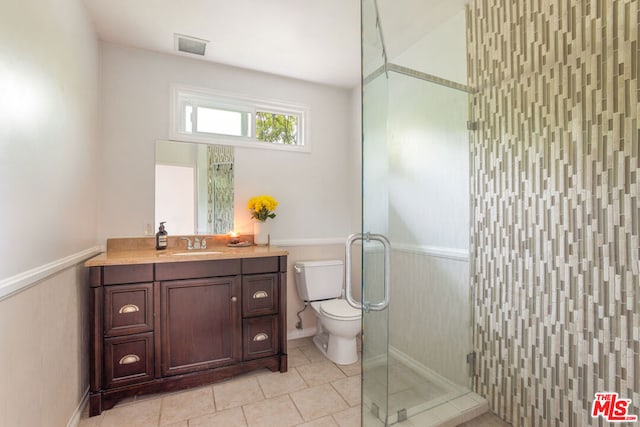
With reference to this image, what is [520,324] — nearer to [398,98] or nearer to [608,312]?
[608,312]

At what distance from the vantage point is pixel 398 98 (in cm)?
158

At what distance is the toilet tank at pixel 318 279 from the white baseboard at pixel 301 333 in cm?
37

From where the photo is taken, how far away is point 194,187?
8.17 feet

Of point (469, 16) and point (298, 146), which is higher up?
point (469, 16)

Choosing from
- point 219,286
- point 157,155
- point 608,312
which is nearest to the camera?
point 608,312

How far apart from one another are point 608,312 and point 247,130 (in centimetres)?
262

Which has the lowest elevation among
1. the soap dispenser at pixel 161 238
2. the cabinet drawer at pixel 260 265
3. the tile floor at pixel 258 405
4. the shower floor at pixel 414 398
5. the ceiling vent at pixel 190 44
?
the tile floor at pixel 258 405

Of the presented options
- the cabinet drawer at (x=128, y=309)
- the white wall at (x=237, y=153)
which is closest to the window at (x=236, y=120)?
the white wall at (x=237, y=153)

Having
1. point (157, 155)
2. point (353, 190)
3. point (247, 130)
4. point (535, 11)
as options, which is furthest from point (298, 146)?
point (535, 11)

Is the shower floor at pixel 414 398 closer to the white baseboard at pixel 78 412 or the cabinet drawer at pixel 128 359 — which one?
the cabinet drawer at pixel 128 359

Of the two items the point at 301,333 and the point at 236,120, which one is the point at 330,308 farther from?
the point at 236,120

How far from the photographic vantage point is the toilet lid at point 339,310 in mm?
2221

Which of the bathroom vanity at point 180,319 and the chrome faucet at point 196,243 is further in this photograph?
the chrome faucet at point 196,243

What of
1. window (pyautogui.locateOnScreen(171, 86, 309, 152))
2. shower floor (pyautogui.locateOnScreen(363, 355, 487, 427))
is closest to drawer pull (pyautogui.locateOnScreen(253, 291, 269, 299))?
shower floor (pyautogui.locateOnScreen(363, 355, 487, 427))
